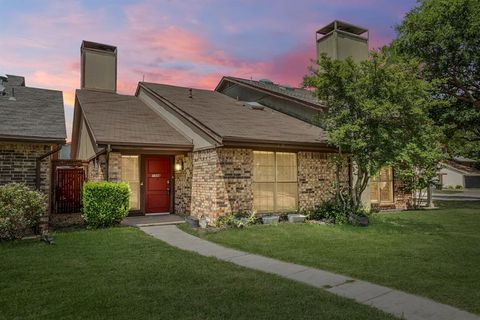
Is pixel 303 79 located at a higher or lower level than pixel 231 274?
higher

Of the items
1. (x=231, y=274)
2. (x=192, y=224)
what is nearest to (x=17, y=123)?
(x=192, y=224)

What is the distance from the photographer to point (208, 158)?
1130 centimetres

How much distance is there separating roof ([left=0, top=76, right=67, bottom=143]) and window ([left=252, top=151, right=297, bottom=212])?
19.3 feet

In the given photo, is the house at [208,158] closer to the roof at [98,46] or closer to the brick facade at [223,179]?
the brick facade at [223,179]

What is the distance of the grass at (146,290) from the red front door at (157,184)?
18.3 feet

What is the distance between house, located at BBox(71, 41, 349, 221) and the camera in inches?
432

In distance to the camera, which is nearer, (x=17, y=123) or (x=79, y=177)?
(x=17, y=123)

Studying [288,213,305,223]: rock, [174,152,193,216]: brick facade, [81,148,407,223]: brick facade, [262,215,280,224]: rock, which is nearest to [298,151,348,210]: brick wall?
[81,148,407,223]: brick facade

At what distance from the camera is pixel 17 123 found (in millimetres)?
9977

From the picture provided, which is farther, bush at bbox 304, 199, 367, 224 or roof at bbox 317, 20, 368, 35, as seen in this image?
roof at bbox 317, 20, 368, 35

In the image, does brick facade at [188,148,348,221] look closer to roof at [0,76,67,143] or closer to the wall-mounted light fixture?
the wall-mounted light fixture

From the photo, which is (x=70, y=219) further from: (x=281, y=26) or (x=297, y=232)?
(x=281, y=26)

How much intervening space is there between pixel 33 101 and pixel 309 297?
11.8 metres

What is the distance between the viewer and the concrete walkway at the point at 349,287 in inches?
166
